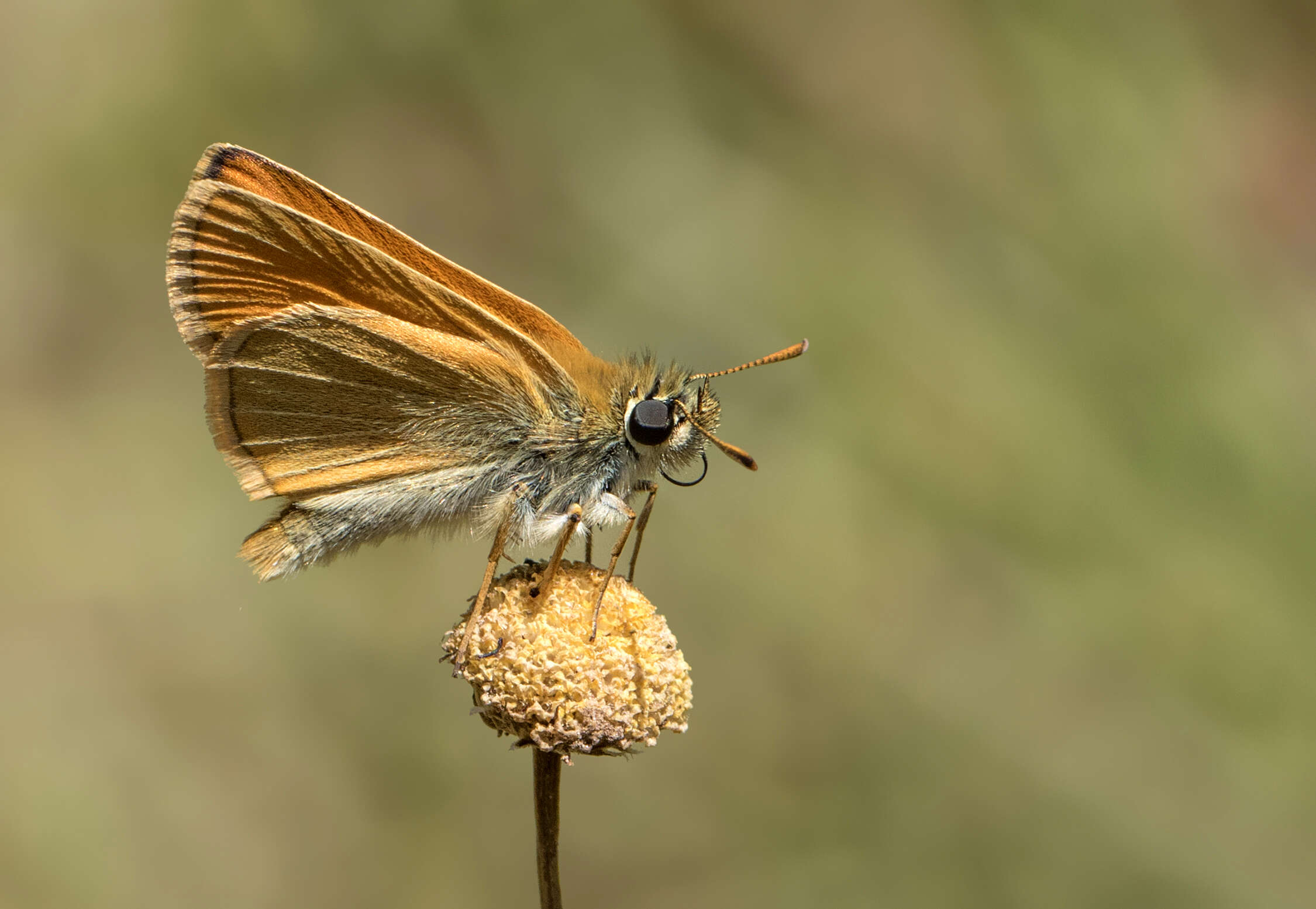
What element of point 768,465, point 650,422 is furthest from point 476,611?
point 768,465

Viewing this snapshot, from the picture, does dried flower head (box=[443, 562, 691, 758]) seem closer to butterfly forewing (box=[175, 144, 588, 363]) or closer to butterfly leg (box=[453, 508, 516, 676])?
butterfly leg (box=[453, 508, 516, 676])

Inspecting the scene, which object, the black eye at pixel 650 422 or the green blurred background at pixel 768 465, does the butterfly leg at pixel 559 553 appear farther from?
the green blurred background at pixel 768 465

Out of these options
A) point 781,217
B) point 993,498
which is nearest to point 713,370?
point 781,217

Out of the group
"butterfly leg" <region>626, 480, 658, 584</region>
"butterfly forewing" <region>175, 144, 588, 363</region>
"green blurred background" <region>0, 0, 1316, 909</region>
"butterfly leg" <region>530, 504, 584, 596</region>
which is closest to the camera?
"butterfly leg" <region>530, 504, 584, 596</region>

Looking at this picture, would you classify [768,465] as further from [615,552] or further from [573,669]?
[573,669]

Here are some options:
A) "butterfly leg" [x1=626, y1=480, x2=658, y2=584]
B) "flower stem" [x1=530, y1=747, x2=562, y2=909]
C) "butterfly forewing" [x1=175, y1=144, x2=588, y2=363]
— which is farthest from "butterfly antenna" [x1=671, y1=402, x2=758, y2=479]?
"flower stem" [x1=530, y1=747, x2=562, y2=909]
